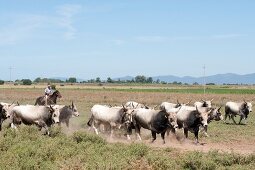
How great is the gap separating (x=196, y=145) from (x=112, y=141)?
428 cm

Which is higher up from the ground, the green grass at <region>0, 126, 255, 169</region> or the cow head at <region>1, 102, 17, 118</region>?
Answer: the cow head at <region>1, 102, 17, 118</region>

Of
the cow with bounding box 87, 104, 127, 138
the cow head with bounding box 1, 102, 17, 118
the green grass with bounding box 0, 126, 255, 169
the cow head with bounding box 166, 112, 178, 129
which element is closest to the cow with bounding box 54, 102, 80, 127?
the cow with bounding box 87, 104, 127, 138

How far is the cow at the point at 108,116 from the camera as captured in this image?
77.7 ft

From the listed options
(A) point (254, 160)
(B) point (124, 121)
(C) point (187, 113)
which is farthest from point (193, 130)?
(A) point (254, 160)

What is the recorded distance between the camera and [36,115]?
78.3 feet

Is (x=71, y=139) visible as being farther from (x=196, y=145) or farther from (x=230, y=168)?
(x=230, y=168)

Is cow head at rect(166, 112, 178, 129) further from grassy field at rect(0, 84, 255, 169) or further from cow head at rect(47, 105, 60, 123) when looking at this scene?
cow head at rect(47, 105, 60, 123)

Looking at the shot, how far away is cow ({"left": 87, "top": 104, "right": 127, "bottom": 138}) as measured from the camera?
77.7ft

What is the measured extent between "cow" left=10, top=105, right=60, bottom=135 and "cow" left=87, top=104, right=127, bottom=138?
220 cm

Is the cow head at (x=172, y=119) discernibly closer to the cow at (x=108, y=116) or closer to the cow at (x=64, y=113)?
the cow at (x=108, y=116)

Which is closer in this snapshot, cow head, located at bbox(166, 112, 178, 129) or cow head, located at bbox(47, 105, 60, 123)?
cow head, located at bbox(166, 112, 178, 129)

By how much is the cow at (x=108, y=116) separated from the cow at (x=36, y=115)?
220 centimetres

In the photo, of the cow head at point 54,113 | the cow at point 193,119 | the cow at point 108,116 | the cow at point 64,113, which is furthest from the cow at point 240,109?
the cow head at point 54,113

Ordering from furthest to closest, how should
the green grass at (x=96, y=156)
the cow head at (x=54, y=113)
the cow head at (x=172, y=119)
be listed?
the cow head at (x=54, y=113)
the cow head at (x=172, y=119)
the green grass at (x=96, y=156)
